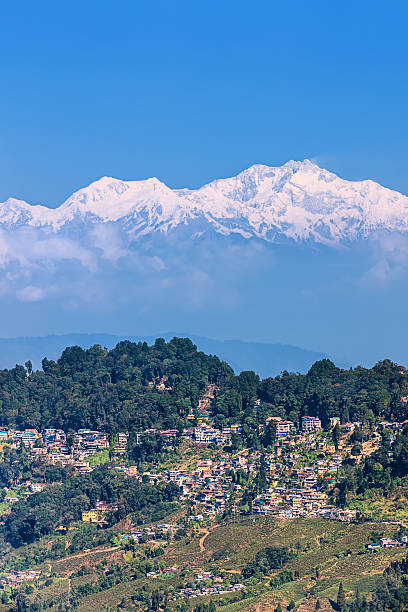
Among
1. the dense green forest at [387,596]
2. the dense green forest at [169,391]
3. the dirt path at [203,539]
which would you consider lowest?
the dense green forest at [387,596]

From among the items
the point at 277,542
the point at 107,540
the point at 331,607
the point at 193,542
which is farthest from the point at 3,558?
the point at 331,607

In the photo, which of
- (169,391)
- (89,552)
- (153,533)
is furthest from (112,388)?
Answer: (89,552)

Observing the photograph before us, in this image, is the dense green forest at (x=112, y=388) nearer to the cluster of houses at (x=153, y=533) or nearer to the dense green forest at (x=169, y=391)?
the dense green forest at (x=169, y=391)

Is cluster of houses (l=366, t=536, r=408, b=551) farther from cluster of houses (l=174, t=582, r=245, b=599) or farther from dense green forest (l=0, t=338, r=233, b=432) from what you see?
dense green forest (l=0, t=338, r=233, b=432)

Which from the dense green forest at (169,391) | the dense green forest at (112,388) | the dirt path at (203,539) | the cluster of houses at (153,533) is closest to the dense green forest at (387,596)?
the dirt path at (203,539)

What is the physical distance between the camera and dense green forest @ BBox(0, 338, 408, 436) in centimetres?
9538

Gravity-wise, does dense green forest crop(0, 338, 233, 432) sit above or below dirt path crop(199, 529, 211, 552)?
above

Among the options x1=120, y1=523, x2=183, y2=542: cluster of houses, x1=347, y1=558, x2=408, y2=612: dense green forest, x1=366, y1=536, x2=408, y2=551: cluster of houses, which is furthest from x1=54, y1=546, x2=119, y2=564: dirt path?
x1=347, y1=558, x2=408, y2=612: dense green forest

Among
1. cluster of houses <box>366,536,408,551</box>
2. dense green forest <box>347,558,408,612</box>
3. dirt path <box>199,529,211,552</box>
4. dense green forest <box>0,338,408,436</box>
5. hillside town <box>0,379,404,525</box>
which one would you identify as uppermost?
dense green forest <box>0,338,408,436</box>

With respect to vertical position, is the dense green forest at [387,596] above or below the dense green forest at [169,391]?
below

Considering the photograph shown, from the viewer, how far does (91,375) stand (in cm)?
10850

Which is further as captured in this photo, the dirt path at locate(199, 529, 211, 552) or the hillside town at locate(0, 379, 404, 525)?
the hillside town at locate(0, 379, 404, 525)

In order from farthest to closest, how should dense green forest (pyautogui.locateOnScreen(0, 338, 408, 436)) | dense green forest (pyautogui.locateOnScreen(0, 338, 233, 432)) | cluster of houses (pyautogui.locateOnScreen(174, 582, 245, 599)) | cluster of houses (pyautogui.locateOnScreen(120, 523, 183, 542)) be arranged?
dense green forest (pyautogui.locateOnScreen(0, 338, 233, 432)) < dense green forest (pyautogui.locateOnScreen(0, 338, 408, 436)) < cluster of houses (pyautogui.locateOnScreen(120, 523, 183, 542)) < cluster of houses (pyautogui.locateOnScreen(174, 582, 245, 599))

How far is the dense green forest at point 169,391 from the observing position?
9538 centimetres
